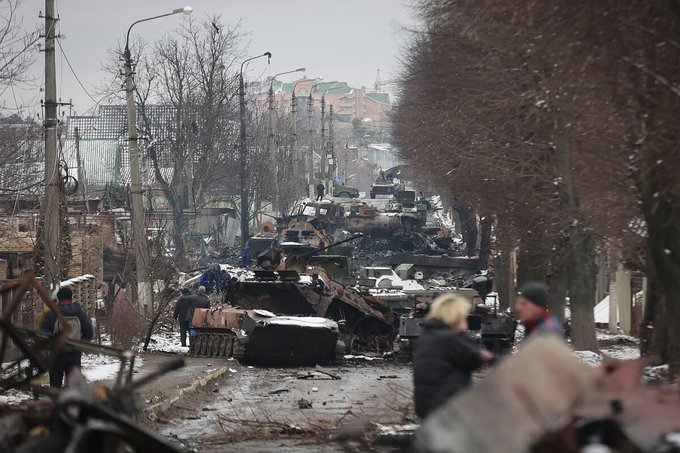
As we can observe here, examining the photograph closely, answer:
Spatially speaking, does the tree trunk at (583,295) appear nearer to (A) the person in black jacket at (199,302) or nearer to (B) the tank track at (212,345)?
(B) the tank track at (212,345)

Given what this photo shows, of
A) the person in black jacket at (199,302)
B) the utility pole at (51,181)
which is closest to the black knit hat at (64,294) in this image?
the utility pole at (51,181)

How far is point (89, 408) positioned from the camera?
7062 millimetres

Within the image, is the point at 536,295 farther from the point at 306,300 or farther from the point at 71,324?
the point at 306,300

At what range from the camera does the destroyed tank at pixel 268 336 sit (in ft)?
75.7

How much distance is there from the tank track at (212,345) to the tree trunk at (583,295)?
6756 mm

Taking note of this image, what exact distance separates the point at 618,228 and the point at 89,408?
577 inches

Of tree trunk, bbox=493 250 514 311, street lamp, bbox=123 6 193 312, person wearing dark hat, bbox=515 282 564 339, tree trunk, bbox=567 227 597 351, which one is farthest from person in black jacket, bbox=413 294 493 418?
tree trunk, bbox=493 250 514 311

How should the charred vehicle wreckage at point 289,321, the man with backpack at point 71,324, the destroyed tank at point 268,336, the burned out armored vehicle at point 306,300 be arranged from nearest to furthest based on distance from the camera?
the man with backpack at point 71,324 → the destroyed tank at point 268,336 → the charred vehicle wreckage at point 289,321 → the burned out armored vehicle at point 306,300

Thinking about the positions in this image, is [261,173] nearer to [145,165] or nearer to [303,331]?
[145,165]

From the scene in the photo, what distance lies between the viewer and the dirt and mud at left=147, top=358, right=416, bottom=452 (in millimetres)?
13172

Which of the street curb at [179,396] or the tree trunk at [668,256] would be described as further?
the tree trunk at [668,256]

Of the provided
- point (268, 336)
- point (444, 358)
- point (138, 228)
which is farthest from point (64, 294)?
point (138, 228)

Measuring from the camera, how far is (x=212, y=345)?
25000 mm

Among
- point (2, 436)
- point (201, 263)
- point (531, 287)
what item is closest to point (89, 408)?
point (2, 436)
